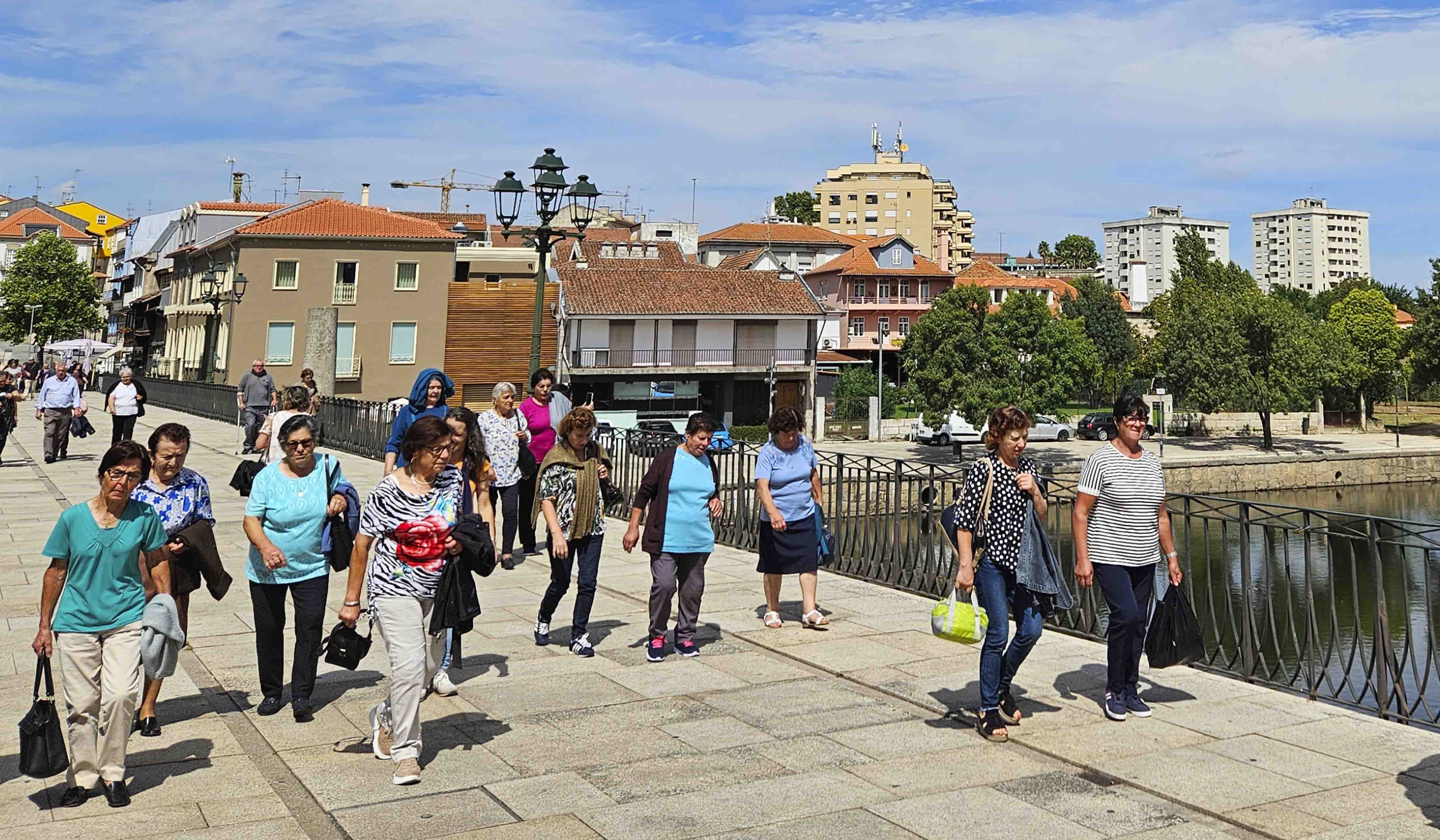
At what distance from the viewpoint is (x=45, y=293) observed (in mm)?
76438

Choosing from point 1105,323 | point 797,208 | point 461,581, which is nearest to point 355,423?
point 461,581

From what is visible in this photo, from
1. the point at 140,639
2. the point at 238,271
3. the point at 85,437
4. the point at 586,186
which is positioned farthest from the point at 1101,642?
the point at 238,271

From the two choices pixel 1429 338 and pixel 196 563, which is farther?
pixel 1429 338

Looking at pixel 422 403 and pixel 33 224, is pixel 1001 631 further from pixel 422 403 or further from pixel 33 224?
pixel 33 224

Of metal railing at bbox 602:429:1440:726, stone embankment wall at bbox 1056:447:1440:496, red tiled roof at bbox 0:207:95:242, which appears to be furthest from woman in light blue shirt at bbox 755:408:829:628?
red tiled roof at bbox 0:207:95:242

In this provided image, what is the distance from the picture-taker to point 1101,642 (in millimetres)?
8133

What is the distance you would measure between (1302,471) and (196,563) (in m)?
46.8

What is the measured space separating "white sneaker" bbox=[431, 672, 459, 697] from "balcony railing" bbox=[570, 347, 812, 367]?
155 feet

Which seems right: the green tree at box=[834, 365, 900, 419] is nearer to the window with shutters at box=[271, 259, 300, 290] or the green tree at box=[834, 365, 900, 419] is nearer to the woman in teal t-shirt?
the window with shutters at box=[271, 259, 300, 290]

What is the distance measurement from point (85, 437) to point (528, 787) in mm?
22971

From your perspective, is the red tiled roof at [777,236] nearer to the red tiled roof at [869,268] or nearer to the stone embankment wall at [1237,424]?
the red tiled roof at [869,268]

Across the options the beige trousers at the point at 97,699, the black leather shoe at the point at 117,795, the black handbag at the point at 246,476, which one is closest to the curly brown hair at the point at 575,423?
the black handbag at the point at 246,476

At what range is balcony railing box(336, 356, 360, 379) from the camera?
170 ft

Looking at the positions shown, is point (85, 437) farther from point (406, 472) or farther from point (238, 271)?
point (238, 271)
